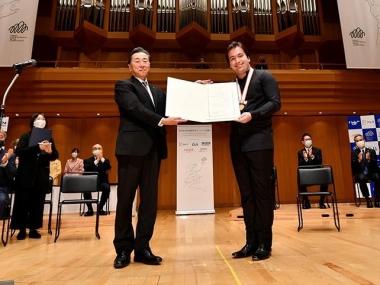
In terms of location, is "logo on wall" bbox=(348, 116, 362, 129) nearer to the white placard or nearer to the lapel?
the white placard

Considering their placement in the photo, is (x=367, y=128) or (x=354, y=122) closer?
(x=367, y=128)

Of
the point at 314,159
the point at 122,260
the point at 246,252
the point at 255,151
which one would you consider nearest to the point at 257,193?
the point at 255,151

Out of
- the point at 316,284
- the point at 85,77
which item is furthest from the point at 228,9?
the point at 316,284

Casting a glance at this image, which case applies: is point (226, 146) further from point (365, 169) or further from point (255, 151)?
point (255, 151)

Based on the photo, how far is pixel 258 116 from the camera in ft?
6.38

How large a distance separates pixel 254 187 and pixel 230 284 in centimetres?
76

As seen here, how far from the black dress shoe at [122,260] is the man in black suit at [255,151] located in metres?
0.68

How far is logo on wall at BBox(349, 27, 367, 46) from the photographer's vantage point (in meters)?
6.39

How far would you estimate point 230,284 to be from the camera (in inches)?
54.3

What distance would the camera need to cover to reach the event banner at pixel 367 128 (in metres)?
7.28

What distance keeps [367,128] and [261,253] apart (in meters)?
6.91

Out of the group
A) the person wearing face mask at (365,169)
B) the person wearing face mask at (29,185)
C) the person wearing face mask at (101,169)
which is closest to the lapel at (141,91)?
the person wearing face mask at (29,185)

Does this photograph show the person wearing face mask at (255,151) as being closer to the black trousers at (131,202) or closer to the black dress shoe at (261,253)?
the black dress shoe at (261,253)

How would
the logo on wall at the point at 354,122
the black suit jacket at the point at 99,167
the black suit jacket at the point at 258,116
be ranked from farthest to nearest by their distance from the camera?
the logo on wall at the point at 354,122 < the black suit jacket at the point at 99,167 < the black suit jacket at the point at 258,116
